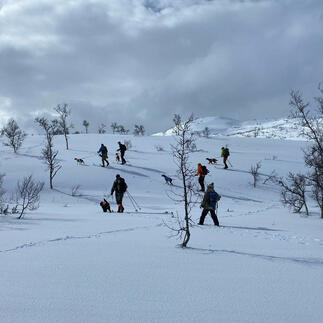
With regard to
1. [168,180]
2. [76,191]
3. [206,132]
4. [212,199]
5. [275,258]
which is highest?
[206,132]

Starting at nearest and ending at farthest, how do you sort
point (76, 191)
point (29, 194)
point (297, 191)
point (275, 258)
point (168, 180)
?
1. point (275, 258)
2. point (29, 194)
3. point (297, 191)
4. point (76, 191)
5. point (168, 180)

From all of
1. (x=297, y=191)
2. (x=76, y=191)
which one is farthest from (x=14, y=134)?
(x=297, y=191)

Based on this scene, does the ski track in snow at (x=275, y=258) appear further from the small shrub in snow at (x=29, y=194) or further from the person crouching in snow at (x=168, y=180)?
the person crouching in snow at (x=168, y=180)

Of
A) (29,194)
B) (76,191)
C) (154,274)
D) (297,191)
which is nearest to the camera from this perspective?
(154,274)

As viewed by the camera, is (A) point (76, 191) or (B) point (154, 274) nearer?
(B) point (154, 274)

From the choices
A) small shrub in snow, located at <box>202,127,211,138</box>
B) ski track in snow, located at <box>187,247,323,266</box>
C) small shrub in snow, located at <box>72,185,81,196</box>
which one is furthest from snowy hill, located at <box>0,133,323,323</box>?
small shrub in snow, located at <box>202,127,211,138</box>

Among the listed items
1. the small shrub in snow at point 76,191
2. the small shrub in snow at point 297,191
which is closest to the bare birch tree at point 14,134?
the small shrub in snow at point 76,191

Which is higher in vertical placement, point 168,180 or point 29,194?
point 168,180

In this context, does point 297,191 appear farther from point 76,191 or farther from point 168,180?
point 76,191

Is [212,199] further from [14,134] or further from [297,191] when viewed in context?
[14,134]

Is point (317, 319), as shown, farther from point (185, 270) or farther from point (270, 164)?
point (270, 164)

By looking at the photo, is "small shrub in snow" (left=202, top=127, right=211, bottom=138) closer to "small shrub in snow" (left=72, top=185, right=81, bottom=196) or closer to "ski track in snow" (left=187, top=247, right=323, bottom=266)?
"small shrub in snow" (left=72, top=185, right=81, bottom=196)

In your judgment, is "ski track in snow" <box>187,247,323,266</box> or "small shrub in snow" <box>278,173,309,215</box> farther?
"small shrub in snow" <box>278,173,309,215</box>

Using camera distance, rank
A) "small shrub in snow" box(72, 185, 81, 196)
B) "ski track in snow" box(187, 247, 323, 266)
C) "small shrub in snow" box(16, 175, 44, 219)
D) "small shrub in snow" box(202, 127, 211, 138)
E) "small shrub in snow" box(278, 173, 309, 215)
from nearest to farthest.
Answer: "ski track in snow" box(187, 247, 323, 266)
"small shrub in snow" box(16, 175, 44, 219)
"small shrub in snow" box(278, 173, 309, 215)
"small shrub in snow" box(72, 185, 81, 196)
"small shrub in snow" box(202, 127, 211, 138)
